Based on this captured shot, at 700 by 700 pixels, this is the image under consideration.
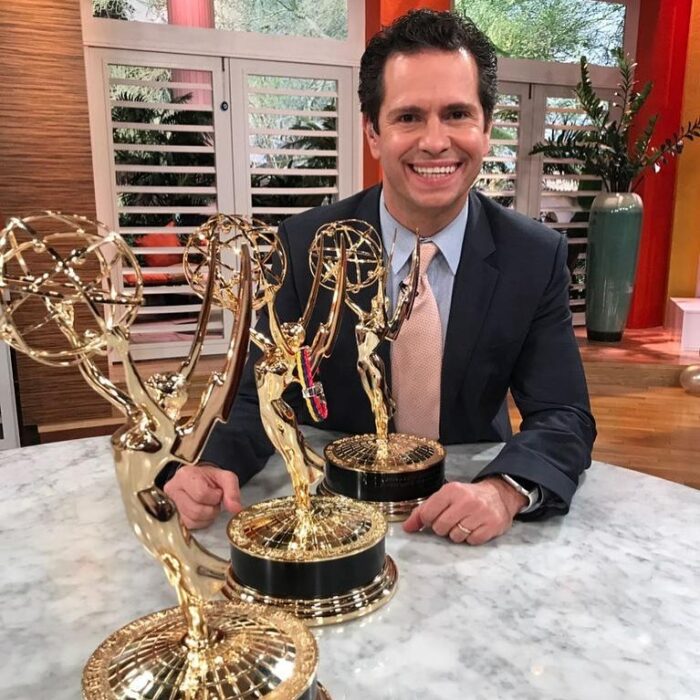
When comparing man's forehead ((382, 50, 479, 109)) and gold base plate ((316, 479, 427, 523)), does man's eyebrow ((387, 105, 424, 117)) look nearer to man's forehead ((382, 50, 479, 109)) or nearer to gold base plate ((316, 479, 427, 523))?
man's forehead ((382, 50, 479, 109))

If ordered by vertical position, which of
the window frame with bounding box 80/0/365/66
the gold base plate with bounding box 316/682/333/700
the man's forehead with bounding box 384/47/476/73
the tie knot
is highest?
the window frame with bounding box 80/0/365/66

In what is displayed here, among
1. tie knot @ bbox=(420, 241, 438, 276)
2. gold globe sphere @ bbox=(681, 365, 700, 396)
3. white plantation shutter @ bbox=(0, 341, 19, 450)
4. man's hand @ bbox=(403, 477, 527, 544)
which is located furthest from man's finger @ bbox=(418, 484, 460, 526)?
gold globe sphere @ bbox=(681, 365, 700, 396)

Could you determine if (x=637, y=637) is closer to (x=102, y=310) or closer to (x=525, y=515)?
(x=525, y=515)

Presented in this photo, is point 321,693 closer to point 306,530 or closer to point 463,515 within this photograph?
point 306,530

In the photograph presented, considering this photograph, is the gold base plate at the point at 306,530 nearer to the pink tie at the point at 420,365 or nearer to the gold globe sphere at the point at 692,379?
the pink tie at the point at 420,365

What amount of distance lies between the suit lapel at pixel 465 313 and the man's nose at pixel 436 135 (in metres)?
0.23

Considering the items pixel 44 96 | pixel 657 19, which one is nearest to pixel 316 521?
pixel 44 96

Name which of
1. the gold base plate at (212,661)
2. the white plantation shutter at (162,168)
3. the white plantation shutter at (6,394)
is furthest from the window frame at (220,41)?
the gold base plate at (212,661)

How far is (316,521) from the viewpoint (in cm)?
85

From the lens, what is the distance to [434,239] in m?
1.48

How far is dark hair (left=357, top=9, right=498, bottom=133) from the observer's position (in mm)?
1316

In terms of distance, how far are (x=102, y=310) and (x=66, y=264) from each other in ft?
0.33

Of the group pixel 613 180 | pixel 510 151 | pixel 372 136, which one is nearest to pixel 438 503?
pixel 372 136

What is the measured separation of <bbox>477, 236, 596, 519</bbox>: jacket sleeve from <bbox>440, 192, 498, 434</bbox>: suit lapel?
4.6 inches
